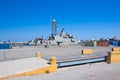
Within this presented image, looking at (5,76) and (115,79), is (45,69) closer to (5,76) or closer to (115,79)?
(5,76)

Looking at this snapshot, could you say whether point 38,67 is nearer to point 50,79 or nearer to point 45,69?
point 45,69

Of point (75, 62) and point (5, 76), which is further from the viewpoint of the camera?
point (75, 62)

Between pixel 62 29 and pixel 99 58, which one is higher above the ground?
pixel 62 29

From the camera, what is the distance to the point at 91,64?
15609 mm

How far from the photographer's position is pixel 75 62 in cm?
1481

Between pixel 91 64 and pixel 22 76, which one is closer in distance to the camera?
pixel 22 76

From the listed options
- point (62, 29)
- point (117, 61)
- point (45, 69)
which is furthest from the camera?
point (62, 29)

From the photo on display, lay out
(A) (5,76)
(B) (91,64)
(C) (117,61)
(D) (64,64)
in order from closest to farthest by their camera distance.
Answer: (A) (5,76)
(D) (64,64)
(B) (91,64)
(C) (117,61)

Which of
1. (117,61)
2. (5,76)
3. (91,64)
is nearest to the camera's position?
(5,76)

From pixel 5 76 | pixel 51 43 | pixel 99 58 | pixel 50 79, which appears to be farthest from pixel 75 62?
pixel 51 43

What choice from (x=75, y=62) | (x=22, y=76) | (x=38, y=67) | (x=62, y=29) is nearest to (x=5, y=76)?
(x=22, y=76)

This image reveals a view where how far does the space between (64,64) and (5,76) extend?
18.7 ft

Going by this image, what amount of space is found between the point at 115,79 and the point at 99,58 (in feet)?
20.3

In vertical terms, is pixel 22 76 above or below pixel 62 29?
below
